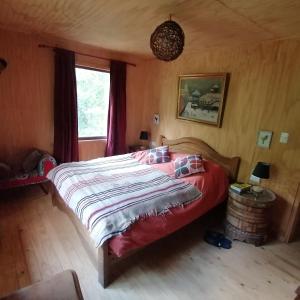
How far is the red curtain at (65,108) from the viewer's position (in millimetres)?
3312

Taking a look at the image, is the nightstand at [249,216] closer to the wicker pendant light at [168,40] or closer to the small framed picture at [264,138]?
the small framed picture at [264,138]

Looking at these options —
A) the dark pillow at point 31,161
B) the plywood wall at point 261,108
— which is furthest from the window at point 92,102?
the plywood wall at point 261,108

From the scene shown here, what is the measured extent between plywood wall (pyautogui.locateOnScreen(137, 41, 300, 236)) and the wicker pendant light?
4.39 ft

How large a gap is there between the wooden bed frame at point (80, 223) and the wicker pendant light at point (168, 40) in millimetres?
1729

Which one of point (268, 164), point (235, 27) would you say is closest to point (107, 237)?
point (268, 164)

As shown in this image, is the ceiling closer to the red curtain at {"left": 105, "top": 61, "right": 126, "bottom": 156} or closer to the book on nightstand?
the red curtain at {"left": 105, "top": 61, "right": 126, "bottom": 156}

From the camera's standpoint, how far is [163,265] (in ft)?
6.77

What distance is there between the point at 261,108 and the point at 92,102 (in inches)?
112

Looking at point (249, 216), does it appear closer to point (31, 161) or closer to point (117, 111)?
point (117, 111)

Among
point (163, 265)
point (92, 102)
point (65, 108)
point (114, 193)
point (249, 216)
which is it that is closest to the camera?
point (163, 265)

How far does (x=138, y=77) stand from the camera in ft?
14.1

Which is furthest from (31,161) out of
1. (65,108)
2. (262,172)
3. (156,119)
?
(262,172)

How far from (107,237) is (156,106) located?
3.01 meters

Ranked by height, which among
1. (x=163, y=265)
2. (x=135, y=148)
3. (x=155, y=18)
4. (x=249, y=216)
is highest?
(x=155, y=18)
